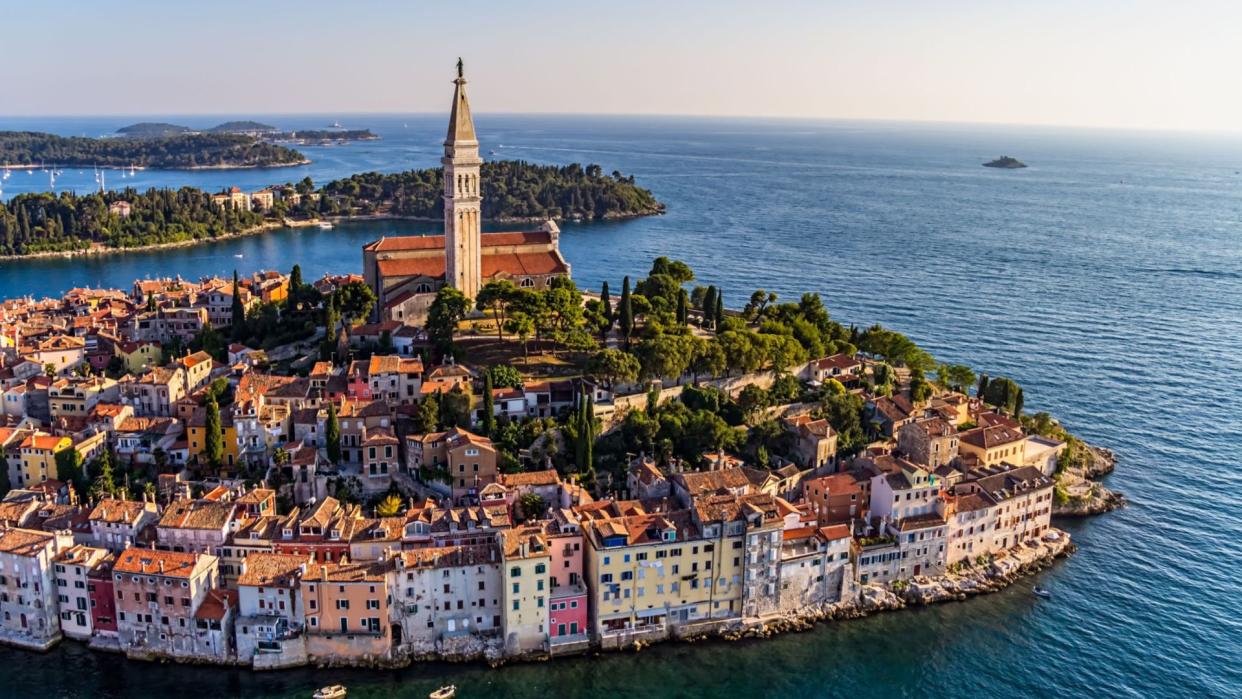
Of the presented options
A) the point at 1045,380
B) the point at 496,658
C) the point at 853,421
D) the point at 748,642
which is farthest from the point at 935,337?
the point at 496,658

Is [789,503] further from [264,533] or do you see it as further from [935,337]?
[935,337]

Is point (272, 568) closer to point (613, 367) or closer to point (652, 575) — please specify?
point (652, 575)

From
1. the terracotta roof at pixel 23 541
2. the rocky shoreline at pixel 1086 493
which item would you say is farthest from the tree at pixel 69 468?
the rocky shoreline at pixel 1086 493

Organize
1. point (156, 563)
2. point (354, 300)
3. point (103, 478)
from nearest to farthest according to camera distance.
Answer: point (156, 563), point (103, 478), point (354, 300)

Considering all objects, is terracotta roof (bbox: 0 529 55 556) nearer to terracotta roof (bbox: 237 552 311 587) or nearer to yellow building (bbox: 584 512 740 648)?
terracotta roof (bbox: 237 552 311 587)

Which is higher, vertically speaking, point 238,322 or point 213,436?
point 238,322

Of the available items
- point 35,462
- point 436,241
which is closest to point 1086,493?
point 436,241
